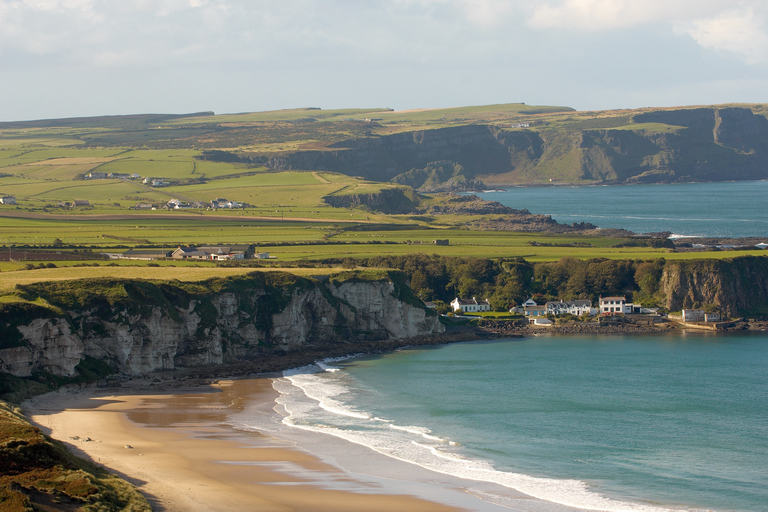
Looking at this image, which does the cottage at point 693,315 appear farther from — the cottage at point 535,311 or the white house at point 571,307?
the cottage at point 535,311

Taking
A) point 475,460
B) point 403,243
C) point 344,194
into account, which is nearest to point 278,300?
point 475,460

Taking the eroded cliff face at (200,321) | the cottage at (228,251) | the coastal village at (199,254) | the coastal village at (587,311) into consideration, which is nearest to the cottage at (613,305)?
the coastal village at (587,311)

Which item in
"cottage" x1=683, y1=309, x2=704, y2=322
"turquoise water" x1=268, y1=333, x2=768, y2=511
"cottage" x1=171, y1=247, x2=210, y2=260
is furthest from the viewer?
"cottage" x1=171, y1=247, x2=210, y2=260

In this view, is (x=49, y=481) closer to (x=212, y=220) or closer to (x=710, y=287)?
(x=710, y=287)

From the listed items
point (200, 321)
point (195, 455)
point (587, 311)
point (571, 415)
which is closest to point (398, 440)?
point (195, 455)

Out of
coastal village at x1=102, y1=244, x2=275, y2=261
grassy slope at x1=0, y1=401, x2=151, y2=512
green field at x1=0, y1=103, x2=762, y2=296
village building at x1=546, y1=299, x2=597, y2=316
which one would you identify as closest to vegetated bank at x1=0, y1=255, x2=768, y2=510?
grassy slope at x1=0, y1=401, x2=151, y2=512

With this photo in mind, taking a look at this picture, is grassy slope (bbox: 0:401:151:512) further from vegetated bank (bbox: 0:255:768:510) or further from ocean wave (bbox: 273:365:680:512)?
ocean wave (bbox: 273:365:680:512)
